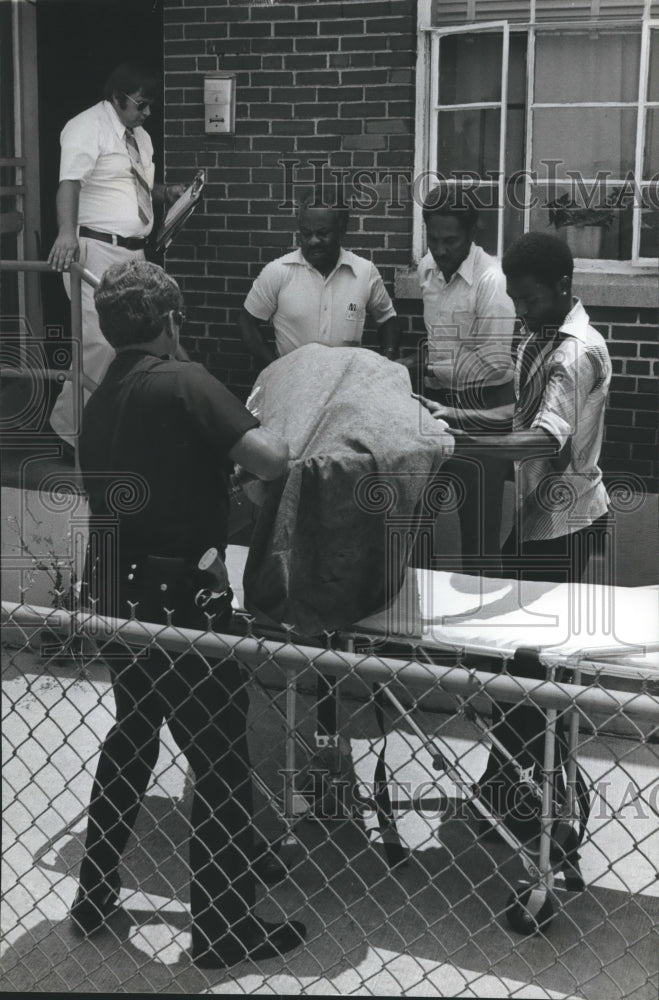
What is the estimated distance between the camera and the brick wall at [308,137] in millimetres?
5051

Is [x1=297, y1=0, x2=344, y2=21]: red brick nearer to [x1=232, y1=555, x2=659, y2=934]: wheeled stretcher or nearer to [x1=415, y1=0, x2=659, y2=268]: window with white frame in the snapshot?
[x1=415, y1=0, x2=659, y2=268]: window with white frame

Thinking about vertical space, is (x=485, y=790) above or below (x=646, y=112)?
below

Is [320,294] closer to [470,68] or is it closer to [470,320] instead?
[470,320]

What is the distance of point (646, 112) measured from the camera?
4996 millimetres

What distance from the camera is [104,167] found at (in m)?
5.29

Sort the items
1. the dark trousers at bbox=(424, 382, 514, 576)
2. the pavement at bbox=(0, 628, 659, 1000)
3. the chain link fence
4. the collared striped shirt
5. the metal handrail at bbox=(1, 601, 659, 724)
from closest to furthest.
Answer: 1. the metal handrail at bbox=(1, 601, 659, 724)
2. the chain link fence
3. the pavement at bbox=(0, 628, 659, 1000)
4. the collared striped shirt
5. the dark trousers at bbox=(424, 382, 514, 576)

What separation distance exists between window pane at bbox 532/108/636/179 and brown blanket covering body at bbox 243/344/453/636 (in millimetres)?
1836

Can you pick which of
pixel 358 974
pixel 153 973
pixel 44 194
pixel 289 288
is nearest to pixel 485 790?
pixel 358 974

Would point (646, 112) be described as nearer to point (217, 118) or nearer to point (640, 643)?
point (217, 118)

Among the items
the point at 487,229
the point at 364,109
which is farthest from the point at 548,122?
the point at 364,109

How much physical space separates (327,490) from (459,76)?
236 centimetres

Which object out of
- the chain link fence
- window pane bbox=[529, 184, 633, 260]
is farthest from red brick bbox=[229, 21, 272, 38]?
the chain link fence

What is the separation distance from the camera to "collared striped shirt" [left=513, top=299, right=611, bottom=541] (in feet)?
12.6

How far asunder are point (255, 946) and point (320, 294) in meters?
2.78
